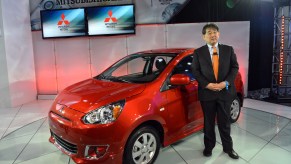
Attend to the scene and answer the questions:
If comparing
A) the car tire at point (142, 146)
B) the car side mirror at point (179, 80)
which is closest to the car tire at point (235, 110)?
the car side mirror at point (179, 80)

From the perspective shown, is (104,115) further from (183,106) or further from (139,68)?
(139,68)

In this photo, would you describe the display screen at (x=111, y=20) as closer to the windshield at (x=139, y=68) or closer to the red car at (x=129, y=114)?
the windshield at (x=139, y=68)

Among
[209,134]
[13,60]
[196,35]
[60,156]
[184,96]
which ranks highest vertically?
[196,35]

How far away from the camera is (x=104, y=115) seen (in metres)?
2.56

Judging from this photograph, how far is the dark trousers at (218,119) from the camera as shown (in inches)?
117

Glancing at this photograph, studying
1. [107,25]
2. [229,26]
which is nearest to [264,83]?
[229,26]

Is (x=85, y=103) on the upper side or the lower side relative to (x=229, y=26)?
lower

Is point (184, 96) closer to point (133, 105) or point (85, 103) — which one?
point (133, 105)

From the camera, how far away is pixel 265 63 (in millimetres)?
7070

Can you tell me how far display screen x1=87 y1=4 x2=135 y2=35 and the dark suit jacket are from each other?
12.0 feet

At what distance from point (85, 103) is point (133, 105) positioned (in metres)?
0.51

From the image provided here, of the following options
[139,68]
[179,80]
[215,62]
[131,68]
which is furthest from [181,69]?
[131,68]

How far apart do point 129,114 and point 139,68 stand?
140 centimetres

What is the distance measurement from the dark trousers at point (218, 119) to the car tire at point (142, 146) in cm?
64
